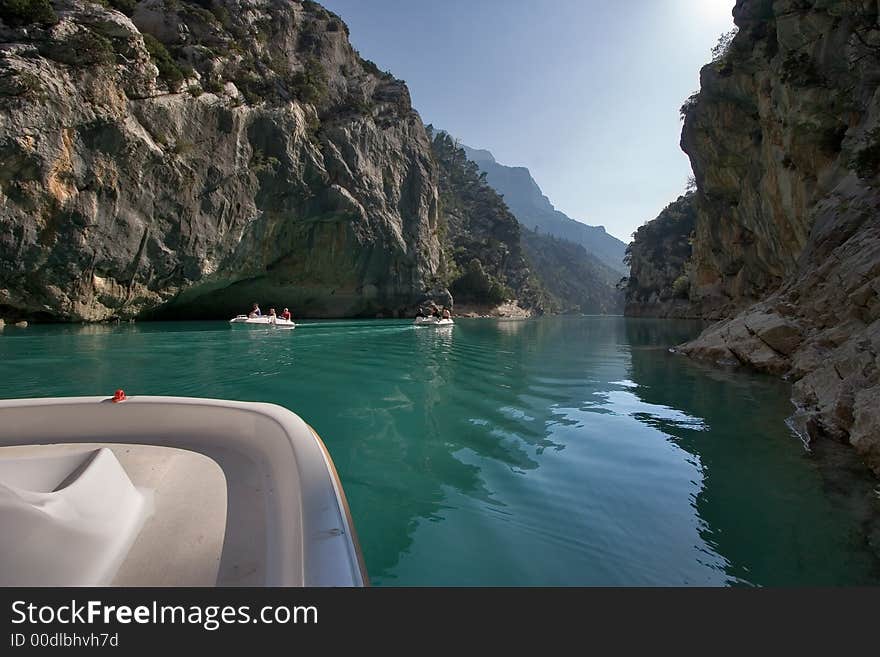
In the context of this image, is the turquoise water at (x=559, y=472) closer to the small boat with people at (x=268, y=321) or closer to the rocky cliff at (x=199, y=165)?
the small boat with people at (x=268, y=321)

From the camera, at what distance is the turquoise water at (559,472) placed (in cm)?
244

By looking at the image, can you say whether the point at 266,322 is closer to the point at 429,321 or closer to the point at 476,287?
the point at 429,321

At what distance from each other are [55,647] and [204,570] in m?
0.41

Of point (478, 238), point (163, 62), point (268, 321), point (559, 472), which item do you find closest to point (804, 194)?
point (559, 472)

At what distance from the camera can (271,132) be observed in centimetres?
2717

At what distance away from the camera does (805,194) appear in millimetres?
15836

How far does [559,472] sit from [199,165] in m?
26.7

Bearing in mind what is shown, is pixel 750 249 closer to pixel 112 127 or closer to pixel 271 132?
pixel 271 132

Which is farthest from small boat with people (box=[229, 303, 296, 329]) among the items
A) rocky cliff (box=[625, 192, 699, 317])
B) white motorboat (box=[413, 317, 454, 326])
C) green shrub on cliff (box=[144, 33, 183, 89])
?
rocky cliff (box=[625, 192, 699, 317])

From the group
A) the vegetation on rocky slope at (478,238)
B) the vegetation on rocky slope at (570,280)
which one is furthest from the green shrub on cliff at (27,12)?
the vegetation on rocky slope at (570,280)

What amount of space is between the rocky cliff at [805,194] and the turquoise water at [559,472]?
3.01 ft

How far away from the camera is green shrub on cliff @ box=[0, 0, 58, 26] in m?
16.5

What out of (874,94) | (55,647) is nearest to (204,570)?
(55,647)

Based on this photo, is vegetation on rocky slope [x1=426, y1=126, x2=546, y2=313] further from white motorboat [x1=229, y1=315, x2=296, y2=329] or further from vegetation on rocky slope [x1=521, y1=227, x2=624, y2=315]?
vegetation on rocky slope [x1=521, y1=227, x2=624, y2=315]
